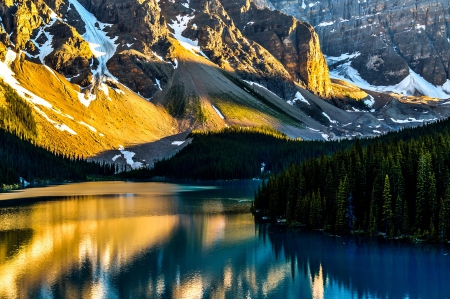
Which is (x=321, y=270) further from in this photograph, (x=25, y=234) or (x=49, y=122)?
(x=49, y=122)

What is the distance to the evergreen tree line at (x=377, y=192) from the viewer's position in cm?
5753

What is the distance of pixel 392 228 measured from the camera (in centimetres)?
5759

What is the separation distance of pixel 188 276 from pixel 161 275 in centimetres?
218

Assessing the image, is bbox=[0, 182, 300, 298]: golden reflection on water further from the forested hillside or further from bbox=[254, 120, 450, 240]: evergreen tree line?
the forested hillside

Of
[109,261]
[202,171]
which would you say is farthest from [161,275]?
[202,171]

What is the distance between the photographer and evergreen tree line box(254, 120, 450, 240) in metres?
57.5

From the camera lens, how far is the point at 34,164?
157 meters

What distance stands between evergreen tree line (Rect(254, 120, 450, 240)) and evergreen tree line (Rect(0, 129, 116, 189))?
87.4m

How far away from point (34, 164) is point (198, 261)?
12061 centimetres

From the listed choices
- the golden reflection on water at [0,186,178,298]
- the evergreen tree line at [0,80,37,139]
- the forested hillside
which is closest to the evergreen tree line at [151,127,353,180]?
the forested hillside

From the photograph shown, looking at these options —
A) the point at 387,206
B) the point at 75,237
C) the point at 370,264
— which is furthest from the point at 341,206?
the point at 75,237

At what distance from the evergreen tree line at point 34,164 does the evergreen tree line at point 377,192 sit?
87.4 m

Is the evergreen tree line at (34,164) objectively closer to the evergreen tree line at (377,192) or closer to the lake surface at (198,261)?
the lake surface at (198,261)

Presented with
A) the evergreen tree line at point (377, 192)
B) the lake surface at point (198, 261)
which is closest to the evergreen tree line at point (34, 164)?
the lake surface at point (198, 261)
